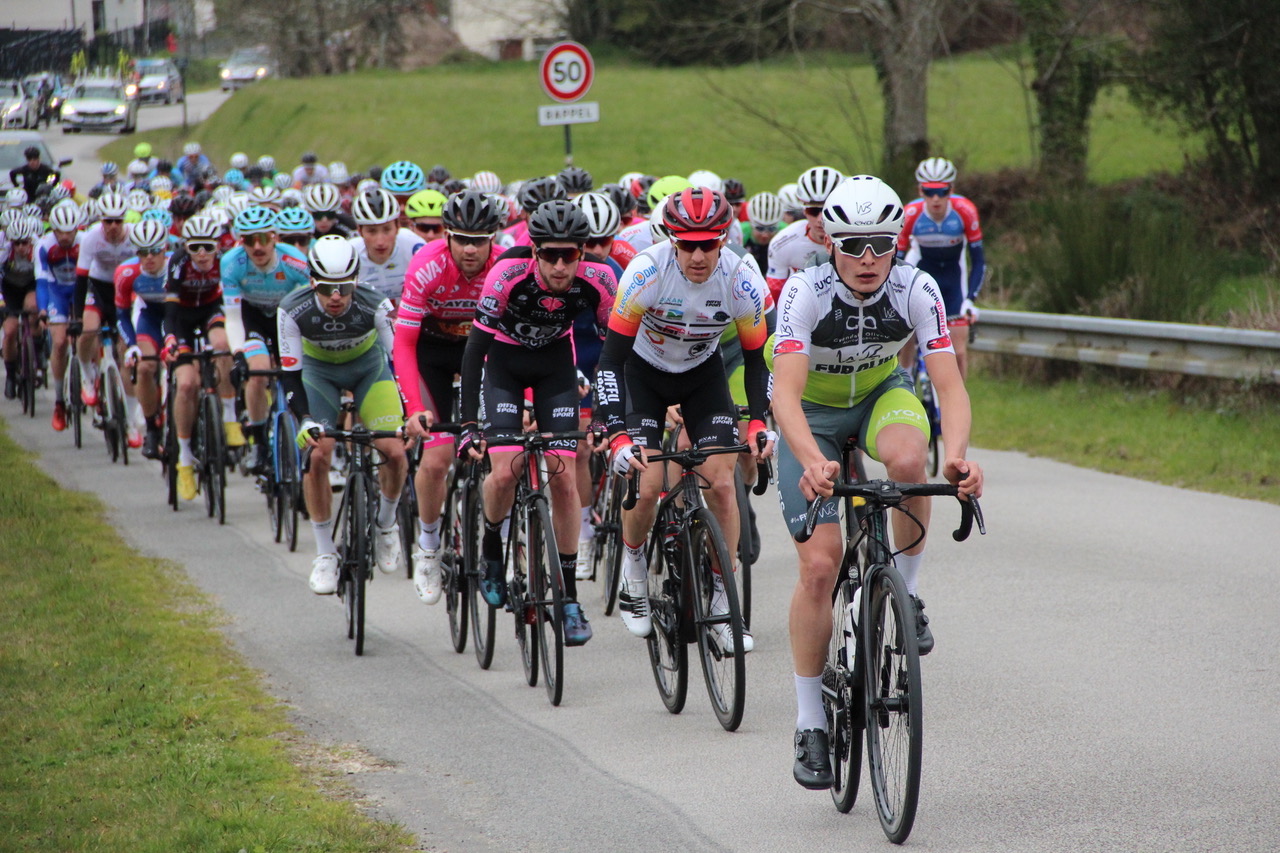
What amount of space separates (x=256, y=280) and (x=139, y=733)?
209 inches

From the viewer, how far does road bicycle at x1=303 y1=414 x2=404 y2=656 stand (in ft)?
26.2

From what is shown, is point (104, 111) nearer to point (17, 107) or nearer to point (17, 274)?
point (17, 107)

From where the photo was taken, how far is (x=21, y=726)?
654cm

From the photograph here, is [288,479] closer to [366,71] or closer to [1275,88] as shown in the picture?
[1275,88]

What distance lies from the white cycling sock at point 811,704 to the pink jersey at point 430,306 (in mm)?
3057

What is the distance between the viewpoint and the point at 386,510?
29.0 feet

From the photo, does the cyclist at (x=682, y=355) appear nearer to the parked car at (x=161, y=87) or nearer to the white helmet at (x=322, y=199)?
the white helmet at (x=322, y=199)

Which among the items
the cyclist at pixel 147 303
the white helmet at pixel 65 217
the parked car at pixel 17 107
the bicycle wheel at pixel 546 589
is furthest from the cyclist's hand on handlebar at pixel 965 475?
the white helmet at pixel 65 217

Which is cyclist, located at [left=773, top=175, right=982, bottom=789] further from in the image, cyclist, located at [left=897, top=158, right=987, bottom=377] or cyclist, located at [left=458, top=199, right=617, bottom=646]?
cyclist, located at [left=897, top=158, right=987, bottom=377]

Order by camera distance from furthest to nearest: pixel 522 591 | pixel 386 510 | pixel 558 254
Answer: pixel 386 510, pixel 522 591, pixel 558 254

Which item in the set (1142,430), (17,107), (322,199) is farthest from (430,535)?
(17,107)

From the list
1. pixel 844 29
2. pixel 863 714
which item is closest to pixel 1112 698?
pixel 863 714

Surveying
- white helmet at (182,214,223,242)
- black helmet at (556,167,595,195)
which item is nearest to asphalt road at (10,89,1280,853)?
white helmet at (182,214,223,242)

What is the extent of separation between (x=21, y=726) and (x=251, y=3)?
2618 inches
